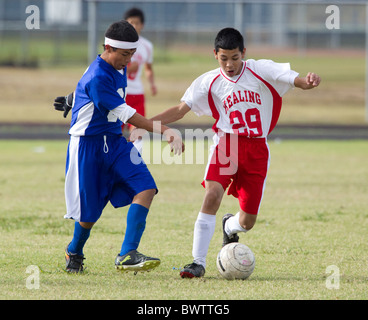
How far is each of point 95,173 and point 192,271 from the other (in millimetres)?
1058

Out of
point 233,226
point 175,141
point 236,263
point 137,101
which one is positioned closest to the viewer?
point 175,141

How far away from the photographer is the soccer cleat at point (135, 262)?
5.36 meters

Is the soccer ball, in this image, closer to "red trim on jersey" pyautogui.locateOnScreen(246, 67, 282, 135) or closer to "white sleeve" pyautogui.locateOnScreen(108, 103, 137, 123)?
"red trim on jersey" pyautogui.locateOnScreen(246, 67, 282, 135)

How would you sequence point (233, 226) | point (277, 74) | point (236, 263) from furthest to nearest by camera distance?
point (233, 226)
point (277, 74)
point (236, 263)

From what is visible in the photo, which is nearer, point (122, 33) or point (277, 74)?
point (122, 33)

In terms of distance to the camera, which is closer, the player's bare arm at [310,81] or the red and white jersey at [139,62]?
the player's bare arm at [310,81]

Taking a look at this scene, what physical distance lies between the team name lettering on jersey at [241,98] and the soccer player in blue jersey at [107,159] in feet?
2.35

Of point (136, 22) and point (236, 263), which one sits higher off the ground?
point (136, 22)

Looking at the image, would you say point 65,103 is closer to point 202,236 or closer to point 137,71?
point 202,236

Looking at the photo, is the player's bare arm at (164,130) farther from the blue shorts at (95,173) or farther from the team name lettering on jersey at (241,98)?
the team name lettering on jersey at (241,98)

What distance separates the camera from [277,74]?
5.77m

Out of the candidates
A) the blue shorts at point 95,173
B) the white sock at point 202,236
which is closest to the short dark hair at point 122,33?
the blue shorts at point 95,173

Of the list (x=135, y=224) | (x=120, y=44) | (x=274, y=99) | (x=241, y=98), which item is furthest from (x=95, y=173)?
(x=274, y=99)
